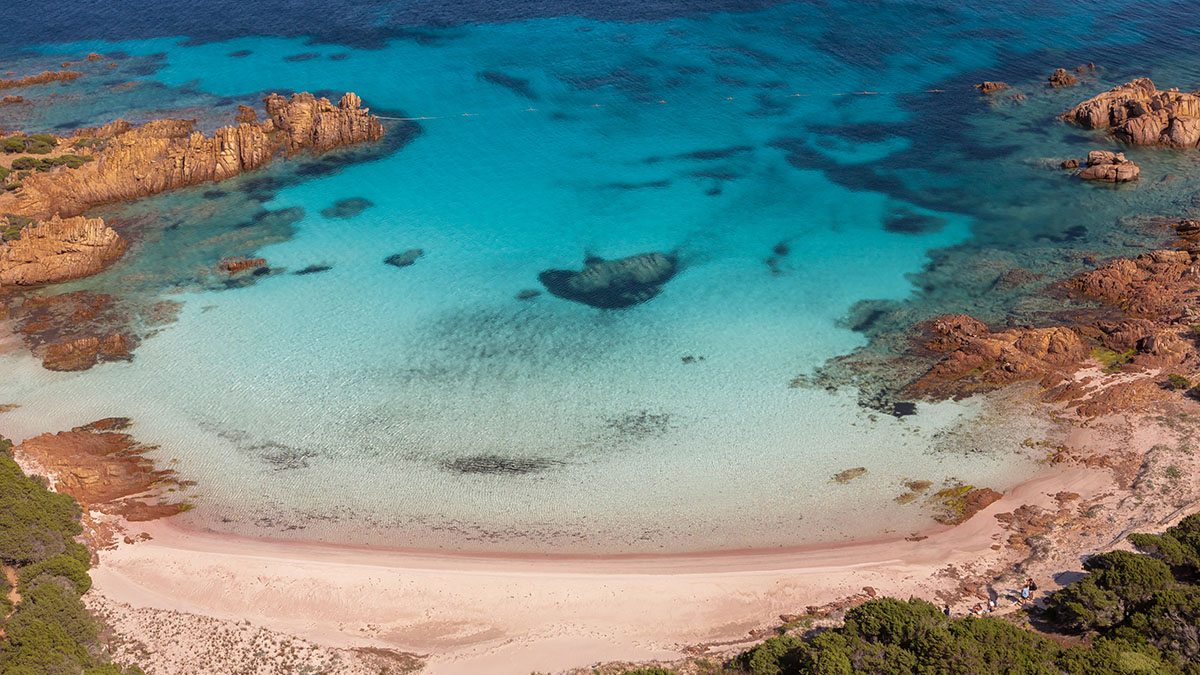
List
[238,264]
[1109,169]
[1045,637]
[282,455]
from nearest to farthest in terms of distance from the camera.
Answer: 1. [1045,637]
2. [282,455]
3. [238,264]
4. [1109,169]

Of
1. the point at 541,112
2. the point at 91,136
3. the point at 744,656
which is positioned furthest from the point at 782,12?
the point at 744,656

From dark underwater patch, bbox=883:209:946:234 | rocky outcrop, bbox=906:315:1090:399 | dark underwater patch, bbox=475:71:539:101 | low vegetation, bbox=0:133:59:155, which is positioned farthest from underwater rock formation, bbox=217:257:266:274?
dark underwater patch, bbox=883:209:946:234

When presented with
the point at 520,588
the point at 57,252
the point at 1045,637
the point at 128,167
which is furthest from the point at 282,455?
the point at 128,167

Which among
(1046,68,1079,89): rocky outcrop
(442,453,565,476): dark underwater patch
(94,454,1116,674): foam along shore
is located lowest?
(94,454,1116,674): foam along shore

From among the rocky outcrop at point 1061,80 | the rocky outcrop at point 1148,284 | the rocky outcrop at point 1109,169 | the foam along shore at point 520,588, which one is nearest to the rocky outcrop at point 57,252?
the foam along shore at point 520,588

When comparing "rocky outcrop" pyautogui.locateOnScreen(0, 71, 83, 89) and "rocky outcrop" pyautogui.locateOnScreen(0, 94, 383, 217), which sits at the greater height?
"rocky outcrop" pyautogui.locateOnScreen(0, 71, 83, 89)

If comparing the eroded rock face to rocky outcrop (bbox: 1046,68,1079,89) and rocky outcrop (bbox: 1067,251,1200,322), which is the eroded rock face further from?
rocky outcrop (bbox: 1067,251,1200,322)

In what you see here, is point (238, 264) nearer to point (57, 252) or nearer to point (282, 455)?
point (57, 252)
